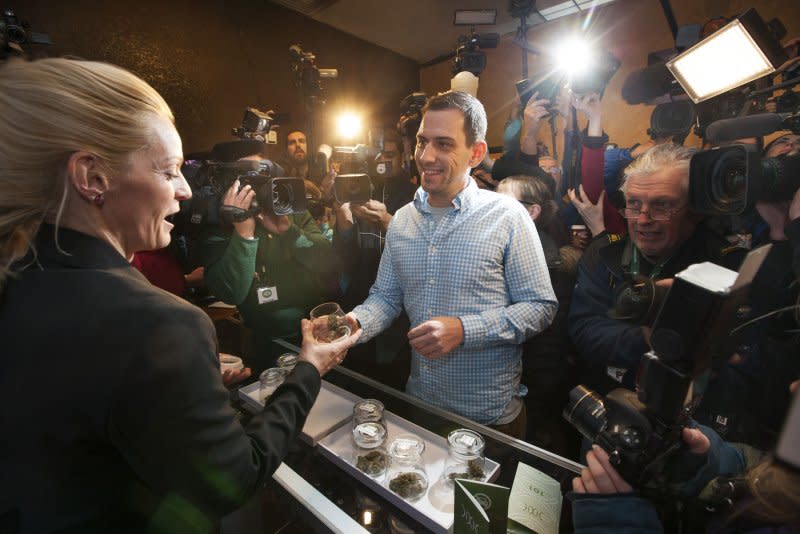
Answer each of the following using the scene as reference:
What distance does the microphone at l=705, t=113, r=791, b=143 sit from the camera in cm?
125

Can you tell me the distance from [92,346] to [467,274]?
119 centimetres

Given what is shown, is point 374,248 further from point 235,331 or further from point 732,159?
point 235,331

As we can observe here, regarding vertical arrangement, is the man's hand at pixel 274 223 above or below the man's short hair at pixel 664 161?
below

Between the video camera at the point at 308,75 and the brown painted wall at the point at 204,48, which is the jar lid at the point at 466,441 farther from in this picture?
the brown painted wall at the point at 204,48

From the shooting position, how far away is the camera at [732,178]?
3.88 ft

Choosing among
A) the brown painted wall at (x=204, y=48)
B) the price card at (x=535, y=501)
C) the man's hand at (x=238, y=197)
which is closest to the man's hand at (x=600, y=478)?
the price card at (x=535, y=501)

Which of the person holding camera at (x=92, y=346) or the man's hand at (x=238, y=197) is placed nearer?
the person holding camera at (x=92, y=346)

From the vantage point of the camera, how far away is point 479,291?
1.51 meters

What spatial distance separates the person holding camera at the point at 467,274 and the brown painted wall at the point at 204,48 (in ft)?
9.03

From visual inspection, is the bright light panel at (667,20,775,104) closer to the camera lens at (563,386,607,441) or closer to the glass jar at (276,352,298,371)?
the camera lens at (563,386,607,441)

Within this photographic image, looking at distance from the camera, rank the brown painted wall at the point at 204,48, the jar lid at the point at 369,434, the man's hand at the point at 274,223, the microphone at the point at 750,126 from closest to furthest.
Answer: the jar lid at the point at 369,434 < the microphone at the point at 750,126 < the man's hand at the point at 274,223 < the brown painted wall at the point at 204,48

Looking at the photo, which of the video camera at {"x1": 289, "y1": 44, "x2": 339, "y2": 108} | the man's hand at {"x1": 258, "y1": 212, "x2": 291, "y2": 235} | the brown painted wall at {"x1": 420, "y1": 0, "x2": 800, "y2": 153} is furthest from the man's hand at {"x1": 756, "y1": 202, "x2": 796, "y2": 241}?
the brown painted wall at {"x1": 420, "y1": 0, "x2": 800, "y2": 153}

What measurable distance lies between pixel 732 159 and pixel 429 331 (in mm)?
1146

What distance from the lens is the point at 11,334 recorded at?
61 cm
